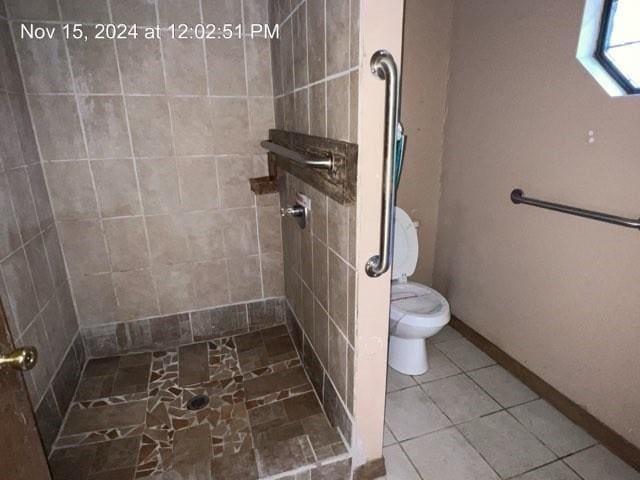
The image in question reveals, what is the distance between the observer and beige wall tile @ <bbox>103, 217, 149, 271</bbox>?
165cm

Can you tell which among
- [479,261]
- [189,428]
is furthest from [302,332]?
[479,261]

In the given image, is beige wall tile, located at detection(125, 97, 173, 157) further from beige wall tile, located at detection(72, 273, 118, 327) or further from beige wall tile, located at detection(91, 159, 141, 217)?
beige wall tile, located at detection(72, 273, 118, 327)

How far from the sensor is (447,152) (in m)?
2.07

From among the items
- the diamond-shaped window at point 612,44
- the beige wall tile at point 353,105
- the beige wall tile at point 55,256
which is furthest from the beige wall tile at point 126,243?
the diamond-shaped window at point 612,44

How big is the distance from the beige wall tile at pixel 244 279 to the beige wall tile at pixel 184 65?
2.82 feet

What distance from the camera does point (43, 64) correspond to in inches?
55.4

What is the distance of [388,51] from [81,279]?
1.67 metres

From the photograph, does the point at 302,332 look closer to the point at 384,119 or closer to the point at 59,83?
the point at 384,119

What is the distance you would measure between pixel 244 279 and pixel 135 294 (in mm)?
544

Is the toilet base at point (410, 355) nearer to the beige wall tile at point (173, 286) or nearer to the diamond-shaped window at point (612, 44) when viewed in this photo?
the beige wall tile at point (173, 286)

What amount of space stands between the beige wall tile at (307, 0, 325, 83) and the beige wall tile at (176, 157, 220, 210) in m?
0.78

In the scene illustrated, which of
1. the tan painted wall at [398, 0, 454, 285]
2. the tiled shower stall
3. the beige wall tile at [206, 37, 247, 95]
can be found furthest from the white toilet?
the beige wall tile at [206, 37, 247, 95]

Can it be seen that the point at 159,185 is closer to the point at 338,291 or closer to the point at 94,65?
the point at 94,65

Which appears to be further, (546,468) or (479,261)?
(479,261)
